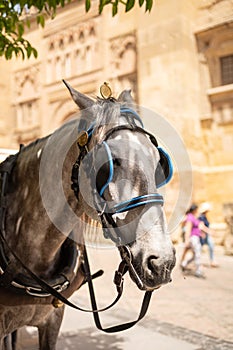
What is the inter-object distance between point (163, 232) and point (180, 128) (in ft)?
35.7

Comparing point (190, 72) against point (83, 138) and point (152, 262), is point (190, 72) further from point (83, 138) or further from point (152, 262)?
point (152, 262)

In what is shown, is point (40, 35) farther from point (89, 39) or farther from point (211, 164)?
point (211, 164)

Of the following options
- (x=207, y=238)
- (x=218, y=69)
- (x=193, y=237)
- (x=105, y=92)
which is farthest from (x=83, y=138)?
(x=218, y=69)

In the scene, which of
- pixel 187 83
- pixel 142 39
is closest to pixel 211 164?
pixel 187 83

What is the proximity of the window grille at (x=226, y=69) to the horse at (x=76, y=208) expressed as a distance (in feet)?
37.6

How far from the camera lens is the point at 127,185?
1448 millimetres

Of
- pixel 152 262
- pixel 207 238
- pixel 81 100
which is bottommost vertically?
pixel 207 238

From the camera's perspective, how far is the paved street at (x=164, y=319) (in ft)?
11.8

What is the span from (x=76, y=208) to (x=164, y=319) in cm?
321

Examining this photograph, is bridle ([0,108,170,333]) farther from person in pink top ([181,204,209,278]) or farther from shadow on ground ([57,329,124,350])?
person in pink top ([181,204,209,278])

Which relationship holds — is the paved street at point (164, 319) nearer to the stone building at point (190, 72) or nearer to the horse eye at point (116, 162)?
the horse eye at point (116, 162)

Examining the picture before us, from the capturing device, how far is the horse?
1429mm

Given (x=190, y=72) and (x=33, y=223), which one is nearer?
(x=33, y=223)

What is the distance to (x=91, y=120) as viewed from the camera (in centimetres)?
166
